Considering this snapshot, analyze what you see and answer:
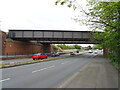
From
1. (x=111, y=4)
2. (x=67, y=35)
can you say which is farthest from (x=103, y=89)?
(x=67, y=35)

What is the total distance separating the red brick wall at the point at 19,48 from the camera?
36.3m

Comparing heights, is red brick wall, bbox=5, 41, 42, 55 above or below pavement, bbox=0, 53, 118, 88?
above

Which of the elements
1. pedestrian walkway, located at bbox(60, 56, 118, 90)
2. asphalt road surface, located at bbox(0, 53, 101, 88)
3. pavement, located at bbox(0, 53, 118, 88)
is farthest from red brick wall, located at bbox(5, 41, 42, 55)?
pedestrian walkway, located at bbox(60, 56, 118, 90)

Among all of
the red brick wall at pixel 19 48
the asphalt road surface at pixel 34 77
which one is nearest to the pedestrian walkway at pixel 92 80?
the asphalt road surface at pixel 34 77

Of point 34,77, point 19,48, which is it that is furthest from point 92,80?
point 19,48

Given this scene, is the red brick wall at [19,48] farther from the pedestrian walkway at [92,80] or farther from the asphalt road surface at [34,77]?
the pedestrian walkway at [92,80]

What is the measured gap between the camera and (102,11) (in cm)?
1089

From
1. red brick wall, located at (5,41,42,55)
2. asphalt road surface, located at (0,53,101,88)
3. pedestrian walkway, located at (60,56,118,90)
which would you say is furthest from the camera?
red brick wall, located at (5,41,42,55)

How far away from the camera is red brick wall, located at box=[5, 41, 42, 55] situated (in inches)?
1429

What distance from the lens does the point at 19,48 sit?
41562 mm

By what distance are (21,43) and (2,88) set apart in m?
37.8

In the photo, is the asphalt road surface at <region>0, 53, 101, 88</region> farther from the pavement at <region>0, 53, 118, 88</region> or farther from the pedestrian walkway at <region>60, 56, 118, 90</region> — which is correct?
the pedestrian walkway at <region>60, 56, 118, 90</region>

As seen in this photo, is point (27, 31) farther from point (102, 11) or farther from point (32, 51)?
point (102, 11)

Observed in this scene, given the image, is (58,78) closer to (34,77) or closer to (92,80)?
(34,77)
